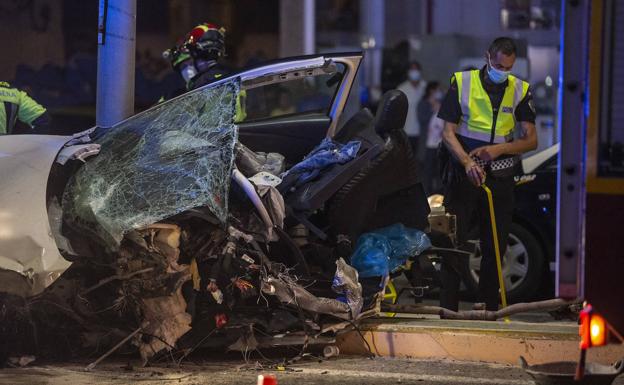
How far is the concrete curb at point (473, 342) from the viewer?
6656 millimetres

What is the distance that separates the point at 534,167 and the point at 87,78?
11542 millimetres

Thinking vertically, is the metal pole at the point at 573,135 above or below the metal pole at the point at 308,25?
below

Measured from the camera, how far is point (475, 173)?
7.68m

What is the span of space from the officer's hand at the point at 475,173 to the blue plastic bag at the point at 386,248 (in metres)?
0.57

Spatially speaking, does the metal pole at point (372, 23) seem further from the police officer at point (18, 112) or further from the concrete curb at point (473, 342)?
the concrete curb at point (473, 342)

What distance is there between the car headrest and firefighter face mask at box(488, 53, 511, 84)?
83 centimetres

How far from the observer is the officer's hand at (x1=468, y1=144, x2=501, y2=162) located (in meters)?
7.77

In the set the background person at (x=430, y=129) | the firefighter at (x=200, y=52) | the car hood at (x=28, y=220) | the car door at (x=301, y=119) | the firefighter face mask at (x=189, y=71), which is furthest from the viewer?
the background person at (x=430, y=129)

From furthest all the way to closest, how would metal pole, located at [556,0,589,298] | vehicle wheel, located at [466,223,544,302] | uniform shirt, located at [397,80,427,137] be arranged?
1. uniform shirt, located at [397,80,427,137]
2. vehicle wheel, located at [466,223,544,302]
3. metal pole, located at [556,0,589,298]

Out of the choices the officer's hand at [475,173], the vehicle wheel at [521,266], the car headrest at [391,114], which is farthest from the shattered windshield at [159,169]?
the vehicle wheel at [521,266]

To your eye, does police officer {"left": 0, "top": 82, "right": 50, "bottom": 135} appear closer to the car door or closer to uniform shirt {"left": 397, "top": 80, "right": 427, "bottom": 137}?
the car door

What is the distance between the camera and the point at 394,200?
737 cm

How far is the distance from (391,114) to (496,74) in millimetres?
988

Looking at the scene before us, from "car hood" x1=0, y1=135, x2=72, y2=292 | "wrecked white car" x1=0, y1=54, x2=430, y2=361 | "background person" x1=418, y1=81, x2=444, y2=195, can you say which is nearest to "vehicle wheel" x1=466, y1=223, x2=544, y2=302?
"wrecked white car" x1=0, y1=54, x2=430, y2=361
